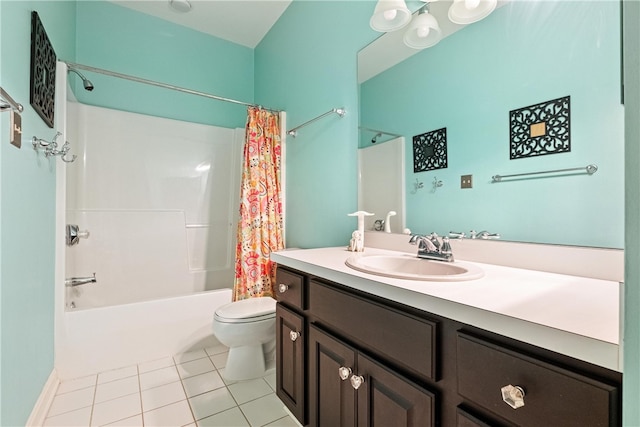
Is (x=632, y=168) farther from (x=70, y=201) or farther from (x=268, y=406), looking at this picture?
(x=70, y=201)

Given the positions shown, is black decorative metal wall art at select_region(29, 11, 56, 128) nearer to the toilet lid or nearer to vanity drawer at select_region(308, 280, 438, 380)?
the toilet lid

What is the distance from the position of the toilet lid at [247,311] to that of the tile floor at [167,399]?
0.39m

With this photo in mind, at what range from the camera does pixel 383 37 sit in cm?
149

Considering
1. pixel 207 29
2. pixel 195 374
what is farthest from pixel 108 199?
pixel 207 29

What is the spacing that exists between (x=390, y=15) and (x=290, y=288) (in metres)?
1.33

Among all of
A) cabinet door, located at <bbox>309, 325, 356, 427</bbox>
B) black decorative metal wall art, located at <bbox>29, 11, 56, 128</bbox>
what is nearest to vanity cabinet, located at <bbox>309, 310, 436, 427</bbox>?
cabinet door, located at <bbox>309, 325, 356, 427</bbox>

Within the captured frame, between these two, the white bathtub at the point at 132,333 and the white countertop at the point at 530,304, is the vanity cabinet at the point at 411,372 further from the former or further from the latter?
the white bathtub at the point at 132,333

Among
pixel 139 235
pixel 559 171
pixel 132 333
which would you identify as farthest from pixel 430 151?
pixel 139 235

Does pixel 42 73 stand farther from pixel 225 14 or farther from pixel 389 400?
pixel 389 400

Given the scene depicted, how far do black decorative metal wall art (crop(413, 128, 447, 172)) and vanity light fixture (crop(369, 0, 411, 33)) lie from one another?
1.74ft

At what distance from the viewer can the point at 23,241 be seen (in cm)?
117

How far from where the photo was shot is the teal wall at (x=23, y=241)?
100cm

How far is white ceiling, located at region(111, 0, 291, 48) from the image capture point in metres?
2.35

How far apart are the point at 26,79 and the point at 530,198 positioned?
6.61 ft
